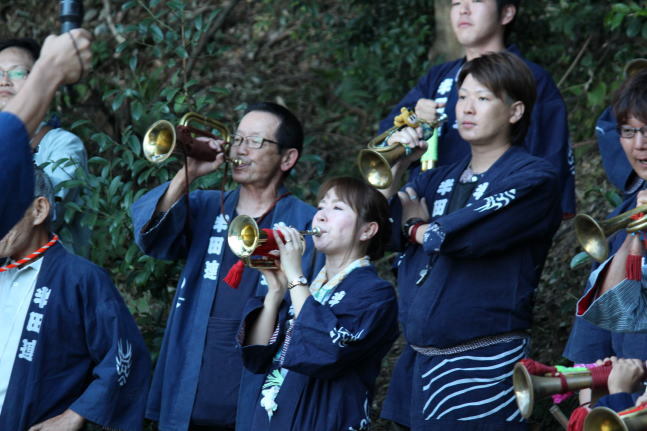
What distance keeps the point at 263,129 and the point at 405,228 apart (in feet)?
3.18

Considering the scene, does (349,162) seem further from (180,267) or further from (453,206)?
(453,206)

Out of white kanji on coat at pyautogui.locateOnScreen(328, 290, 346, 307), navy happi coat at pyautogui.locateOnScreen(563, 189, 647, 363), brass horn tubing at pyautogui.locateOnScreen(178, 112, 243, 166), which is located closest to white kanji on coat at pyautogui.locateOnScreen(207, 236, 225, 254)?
brass horn tubing at pyautogui.locateOnScreen(178, 112, 243, 166)

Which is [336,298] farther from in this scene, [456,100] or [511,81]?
[456,100]

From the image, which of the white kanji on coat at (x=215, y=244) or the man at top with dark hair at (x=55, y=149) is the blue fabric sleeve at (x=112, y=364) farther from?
the man at top with dark hair at (x=55, y=149)

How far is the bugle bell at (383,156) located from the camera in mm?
4410

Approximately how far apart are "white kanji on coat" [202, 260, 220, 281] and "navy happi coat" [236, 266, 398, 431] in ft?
2.04

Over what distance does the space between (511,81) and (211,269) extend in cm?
157

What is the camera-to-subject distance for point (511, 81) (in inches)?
167

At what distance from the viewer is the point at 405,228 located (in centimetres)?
426

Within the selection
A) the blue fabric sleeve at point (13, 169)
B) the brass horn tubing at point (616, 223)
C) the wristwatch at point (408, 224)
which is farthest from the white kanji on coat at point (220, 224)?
the brass horn tubing at point (616, 223)

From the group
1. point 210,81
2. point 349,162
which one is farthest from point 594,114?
point 210,81

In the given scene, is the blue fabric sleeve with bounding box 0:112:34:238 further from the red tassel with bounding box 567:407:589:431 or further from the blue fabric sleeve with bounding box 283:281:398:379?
the red tassel with bounding box 567:407:589:431

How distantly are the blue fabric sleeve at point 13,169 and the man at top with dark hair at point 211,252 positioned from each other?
1.62 m

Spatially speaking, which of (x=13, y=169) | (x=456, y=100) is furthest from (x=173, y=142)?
(x=13, y=169)
